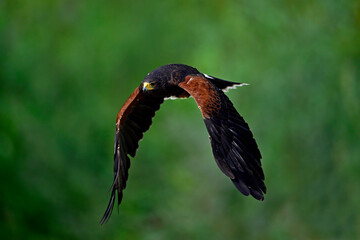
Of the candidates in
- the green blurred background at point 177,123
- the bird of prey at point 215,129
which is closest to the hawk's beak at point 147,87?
the bird of prey at point 215,129

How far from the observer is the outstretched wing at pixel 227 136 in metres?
6.42

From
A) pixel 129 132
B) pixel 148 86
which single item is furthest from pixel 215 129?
pixel 129 132

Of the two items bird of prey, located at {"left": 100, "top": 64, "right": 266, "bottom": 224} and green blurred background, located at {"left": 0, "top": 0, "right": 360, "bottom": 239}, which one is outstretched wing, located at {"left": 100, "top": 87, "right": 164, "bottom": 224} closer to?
bird of prey, located at {"left": 100, "top": 64, "right": 266, "bottom": 224}

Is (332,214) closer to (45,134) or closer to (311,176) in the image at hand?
(311,176)

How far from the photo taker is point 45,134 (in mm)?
15977

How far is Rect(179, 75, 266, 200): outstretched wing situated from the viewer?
6418mm

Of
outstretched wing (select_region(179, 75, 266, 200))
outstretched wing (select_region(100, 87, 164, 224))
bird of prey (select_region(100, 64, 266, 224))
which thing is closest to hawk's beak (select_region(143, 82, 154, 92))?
bird of prey (select_region(100, 64, 266, 224))

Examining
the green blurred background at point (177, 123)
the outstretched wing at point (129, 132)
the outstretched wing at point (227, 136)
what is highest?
the green blurred background at point (177, 123)

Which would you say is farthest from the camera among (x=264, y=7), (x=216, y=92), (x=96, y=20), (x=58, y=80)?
(x=96, y=20)

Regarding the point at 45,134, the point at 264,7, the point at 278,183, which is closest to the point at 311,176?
the point at 278,183

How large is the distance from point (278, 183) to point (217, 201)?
1.71m

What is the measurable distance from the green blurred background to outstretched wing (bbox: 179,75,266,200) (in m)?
7.20

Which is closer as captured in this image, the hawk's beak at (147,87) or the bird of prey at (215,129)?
the bird of prey at (215,129)

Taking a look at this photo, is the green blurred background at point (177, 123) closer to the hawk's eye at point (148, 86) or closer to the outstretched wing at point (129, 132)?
the outstretched wing at point (129, 132)
